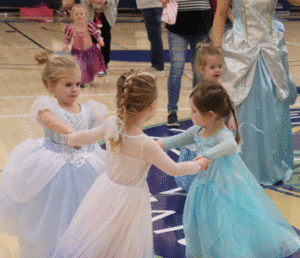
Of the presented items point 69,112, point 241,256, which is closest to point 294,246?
point 241,256

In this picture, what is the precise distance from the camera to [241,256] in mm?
2449

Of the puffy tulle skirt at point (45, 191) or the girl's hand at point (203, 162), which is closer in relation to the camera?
the girl's hand at point (203, 162)

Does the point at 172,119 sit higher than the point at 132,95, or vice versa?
the point at 132,95

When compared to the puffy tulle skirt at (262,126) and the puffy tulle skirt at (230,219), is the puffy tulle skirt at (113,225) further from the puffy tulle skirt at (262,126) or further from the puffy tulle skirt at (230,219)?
the puffy tulle skirt at (262,126)

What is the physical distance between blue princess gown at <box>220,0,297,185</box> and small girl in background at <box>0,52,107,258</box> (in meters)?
1.30

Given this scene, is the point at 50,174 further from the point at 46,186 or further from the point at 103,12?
the point at 103,12

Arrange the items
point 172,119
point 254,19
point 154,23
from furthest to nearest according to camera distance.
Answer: point 154,23
point 172,119
point 254,19

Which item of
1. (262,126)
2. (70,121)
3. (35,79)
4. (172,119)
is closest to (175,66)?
(172,119)

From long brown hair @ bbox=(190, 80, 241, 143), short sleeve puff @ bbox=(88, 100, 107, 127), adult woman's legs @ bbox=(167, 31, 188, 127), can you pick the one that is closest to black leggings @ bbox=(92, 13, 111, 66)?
adult woman's legs @ bbox=(167, 31, 188, 127)

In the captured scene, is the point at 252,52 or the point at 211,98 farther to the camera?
the point at 252,52

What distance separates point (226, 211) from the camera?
8.11ft

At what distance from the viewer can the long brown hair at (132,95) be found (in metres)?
2.07

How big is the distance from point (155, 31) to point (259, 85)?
3.42m

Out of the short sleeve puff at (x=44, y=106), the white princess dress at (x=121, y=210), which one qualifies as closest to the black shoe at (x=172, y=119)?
the short sleeve puff at (x=44, y=106)
